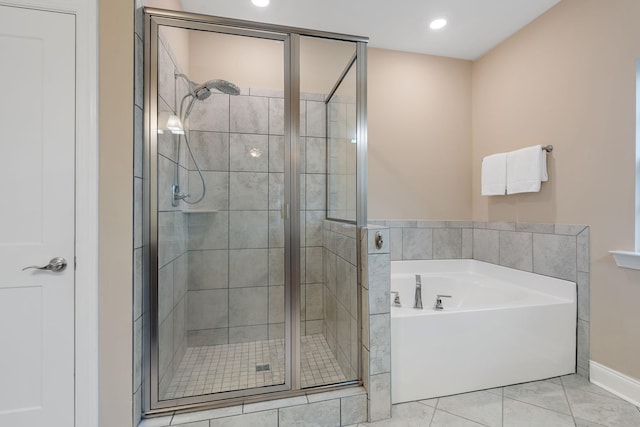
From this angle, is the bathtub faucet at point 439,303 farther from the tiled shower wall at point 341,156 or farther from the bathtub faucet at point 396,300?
the tiled shower wall at point 341,156

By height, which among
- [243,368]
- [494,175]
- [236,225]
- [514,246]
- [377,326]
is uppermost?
[494,175]

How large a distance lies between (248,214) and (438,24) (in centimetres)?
222

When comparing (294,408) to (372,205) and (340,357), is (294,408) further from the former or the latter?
(372,205)

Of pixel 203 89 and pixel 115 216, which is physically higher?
pixel 203 89

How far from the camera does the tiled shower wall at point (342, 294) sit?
67.7 inches

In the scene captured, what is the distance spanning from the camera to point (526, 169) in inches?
88.7

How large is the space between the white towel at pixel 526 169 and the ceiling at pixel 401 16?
107 centimetres

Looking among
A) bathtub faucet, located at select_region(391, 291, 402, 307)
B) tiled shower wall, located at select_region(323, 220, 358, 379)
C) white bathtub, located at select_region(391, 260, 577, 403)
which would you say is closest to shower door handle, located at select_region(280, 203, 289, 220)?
tiled shower wall, located at select_region(323, 220, 358, 379)

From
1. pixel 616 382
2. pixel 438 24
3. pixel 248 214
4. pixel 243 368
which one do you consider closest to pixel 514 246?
pixel 616 382

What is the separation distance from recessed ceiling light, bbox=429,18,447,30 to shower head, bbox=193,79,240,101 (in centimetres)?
175
